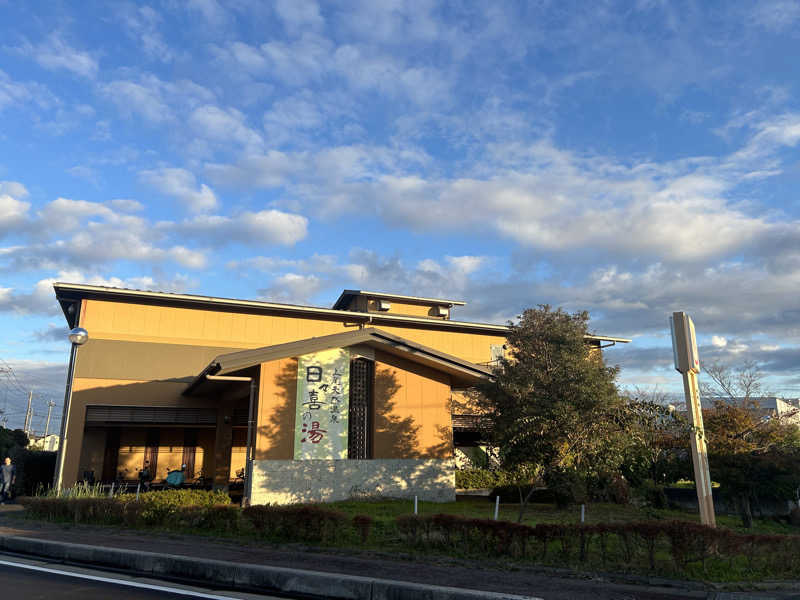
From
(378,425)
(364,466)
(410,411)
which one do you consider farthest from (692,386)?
(364,466)

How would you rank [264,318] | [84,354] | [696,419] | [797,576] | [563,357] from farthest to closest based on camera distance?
[264,318]
[84,354]
[563,357]
[696,419]
[797,576]

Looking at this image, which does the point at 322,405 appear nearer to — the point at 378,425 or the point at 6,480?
the point at 378,425

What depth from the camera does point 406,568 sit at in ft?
27.5

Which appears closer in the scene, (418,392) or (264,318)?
(418,392)

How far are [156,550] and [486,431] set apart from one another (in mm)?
7623

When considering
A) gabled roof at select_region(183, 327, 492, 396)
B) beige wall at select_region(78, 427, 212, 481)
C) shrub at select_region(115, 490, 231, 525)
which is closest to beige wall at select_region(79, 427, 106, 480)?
beige wall at select_region(78, 427, 212, 481)

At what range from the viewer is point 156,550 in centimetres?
945

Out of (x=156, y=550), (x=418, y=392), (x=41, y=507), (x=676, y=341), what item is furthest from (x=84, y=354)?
(x=676, y=341)

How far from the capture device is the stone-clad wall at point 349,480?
15391 mm

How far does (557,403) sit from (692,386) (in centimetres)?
262

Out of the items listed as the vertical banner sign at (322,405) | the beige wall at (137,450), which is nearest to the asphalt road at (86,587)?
the vertical banner sign at (322,405)

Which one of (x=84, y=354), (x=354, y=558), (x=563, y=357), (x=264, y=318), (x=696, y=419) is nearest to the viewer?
(x=354, y=558)

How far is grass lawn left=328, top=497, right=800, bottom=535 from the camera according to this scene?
45.0ft

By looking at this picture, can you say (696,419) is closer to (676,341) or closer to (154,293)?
(676,341)
